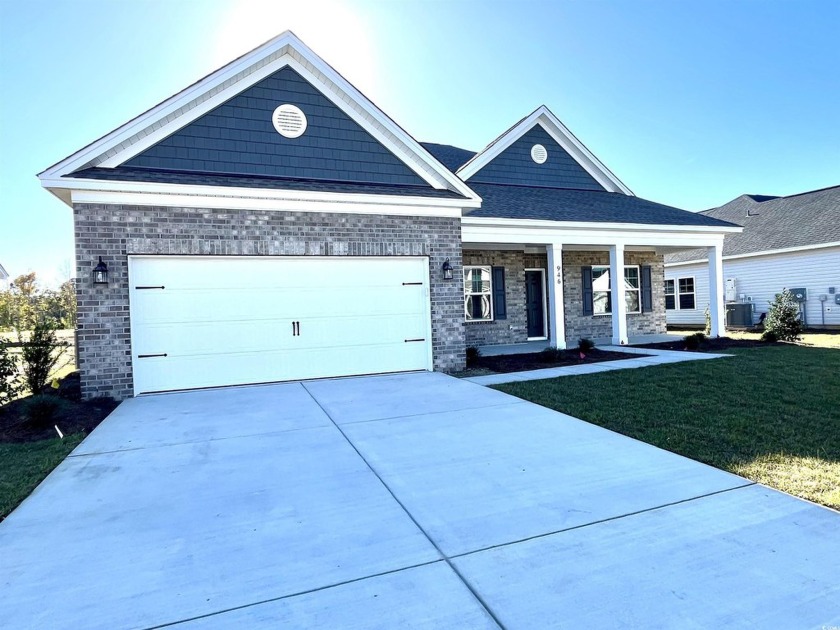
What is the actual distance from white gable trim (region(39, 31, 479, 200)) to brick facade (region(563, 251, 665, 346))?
6201mm

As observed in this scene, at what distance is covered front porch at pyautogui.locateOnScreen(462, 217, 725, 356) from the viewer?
12133 mm

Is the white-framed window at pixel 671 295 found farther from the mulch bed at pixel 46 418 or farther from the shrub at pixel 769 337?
the mulch bed at pixel 46 418

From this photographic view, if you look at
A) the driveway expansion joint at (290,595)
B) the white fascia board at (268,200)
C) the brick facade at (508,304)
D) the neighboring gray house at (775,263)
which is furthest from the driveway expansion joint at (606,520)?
the neighboring gray house at (775,263)

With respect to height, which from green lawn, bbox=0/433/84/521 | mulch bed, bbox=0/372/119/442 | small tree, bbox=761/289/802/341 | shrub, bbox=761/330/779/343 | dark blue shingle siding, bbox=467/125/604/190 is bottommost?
green lawn, bbox=0/433/84/521

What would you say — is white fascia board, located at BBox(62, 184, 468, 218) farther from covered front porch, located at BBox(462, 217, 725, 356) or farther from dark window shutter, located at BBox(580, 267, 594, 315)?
dark window shutter, located at BBox(580, 267, 594, 315)

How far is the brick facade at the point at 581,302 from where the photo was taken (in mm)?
14562

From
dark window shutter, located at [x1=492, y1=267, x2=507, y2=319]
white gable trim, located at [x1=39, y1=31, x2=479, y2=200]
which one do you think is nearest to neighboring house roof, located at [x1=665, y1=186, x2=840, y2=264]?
dark window shutter, located at [x1=492, y1=267, x2=507, y2=319]

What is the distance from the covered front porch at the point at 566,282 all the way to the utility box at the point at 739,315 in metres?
5.50

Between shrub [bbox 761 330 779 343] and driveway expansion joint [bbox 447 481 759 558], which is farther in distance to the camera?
shrub [bbox 761 330 779 343]

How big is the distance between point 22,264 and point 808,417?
153ft

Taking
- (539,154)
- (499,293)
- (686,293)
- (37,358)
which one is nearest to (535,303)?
(499,293)

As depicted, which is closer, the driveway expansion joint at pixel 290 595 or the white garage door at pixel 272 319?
the driveway expansion joint at pixel 290 595

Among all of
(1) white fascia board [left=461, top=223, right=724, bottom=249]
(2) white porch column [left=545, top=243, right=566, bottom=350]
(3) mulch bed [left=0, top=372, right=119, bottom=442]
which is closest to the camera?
(3) mulch bed [left=0, top=372, right=119, bottom=442]

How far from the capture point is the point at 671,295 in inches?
874
